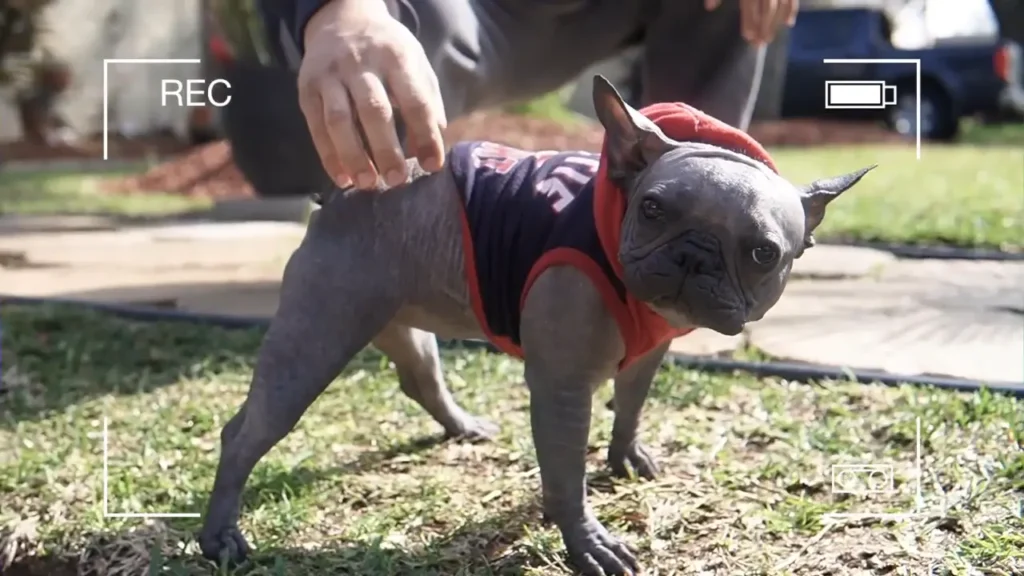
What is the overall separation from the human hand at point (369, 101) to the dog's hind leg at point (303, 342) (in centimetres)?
15

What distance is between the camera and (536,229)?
118 cm

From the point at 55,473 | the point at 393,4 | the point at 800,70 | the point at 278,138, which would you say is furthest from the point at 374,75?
the point at 278,138

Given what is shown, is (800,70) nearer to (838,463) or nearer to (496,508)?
(838,463)

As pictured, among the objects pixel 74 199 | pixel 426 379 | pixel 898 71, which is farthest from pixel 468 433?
pixel 74 199

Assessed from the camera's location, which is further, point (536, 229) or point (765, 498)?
point (765, 498)

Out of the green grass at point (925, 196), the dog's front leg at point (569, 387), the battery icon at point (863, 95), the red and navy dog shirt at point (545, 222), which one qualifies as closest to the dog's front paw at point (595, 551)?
the dog's front leg at point (569, 387)

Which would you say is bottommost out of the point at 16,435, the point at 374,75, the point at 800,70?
the point at 16,435

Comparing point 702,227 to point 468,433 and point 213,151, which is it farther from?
point 213,151

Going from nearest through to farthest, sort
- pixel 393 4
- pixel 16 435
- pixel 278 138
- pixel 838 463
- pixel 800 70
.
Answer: pixel 393 4 < pixel 838 463 < pixel 16 435 < pixel 800 70 < pixel 278 138

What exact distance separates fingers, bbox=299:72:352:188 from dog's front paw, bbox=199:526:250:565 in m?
0.47

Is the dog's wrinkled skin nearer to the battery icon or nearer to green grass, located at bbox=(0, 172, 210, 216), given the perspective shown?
the battery icon

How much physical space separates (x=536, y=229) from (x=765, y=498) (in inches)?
21.3

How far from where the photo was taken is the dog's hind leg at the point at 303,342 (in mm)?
1233

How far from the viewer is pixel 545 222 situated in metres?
1.18
